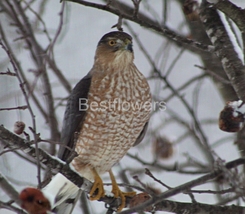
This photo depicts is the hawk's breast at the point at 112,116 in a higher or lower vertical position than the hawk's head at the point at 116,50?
lower

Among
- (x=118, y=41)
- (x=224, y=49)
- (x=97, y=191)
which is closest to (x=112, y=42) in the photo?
(x=118, y=41)

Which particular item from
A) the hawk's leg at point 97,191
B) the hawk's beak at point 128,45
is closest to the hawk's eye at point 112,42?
the hawk's beak at point 128,45

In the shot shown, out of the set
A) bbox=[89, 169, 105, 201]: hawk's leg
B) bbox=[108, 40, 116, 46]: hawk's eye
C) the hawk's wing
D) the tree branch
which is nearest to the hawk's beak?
bbox=[108, 40, 116, 46]: hawk's eye

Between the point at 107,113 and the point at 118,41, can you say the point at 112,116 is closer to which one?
the point at 107,113

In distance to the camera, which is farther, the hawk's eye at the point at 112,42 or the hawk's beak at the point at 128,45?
the hawk's eye at the point at 112,42

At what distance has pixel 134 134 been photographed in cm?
500

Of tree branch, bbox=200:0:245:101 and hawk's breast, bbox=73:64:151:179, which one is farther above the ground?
tree branch, bbox=200:0:245:101

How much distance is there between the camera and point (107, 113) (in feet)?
15.5

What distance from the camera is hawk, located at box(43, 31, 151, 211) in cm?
477

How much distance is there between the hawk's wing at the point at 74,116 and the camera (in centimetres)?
486

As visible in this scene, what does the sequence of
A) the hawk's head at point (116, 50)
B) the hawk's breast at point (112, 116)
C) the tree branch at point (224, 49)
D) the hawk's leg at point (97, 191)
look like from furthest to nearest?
the hawk's head at point (116, 50) < the hawk's breast at point (112, 116) < the hawk's leg at point (97, 191) < the tree branch at point (224, 49)

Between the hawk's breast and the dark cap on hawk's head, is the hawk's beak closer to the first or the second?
the dark cap on hawk's head

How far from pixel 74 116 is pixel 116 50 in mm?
815

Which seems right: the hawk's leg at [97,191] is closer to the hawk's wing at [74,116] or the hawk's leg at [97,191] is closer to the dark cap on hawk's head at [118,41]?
the hawk's wing at [74,116]
